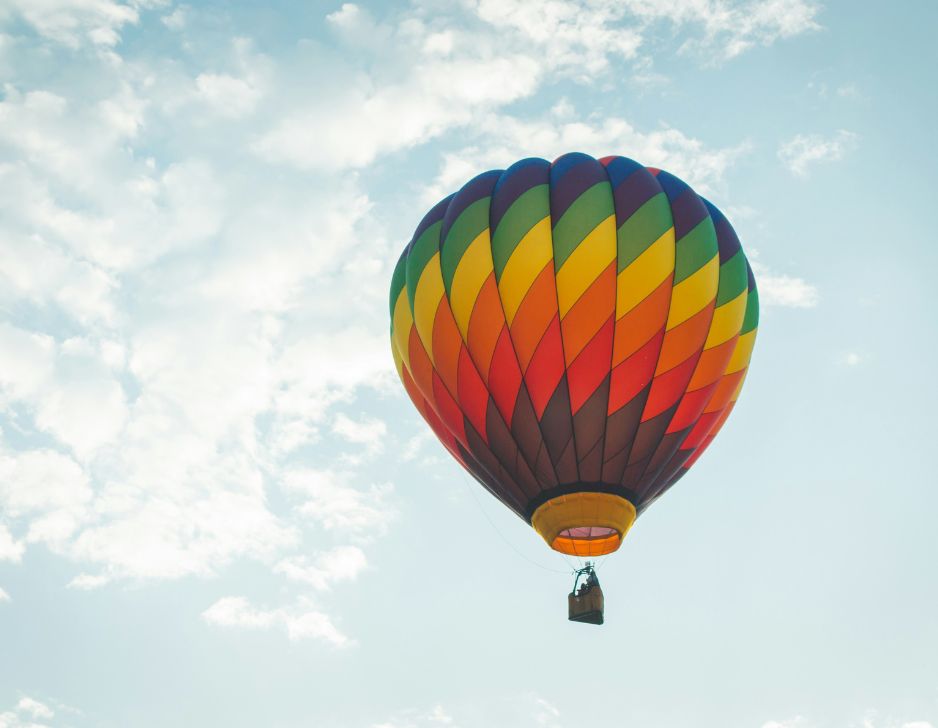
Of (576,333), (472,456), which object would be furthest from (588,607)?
(576,333)

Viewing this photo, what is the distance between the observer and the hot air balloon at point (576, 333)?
48.2 feet

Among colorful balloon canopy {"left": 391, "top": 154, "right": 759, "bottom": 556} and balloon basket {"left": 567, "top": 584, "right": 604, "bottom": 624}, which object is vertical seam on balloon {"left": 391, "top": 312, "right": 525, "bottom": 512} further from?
balloon basket {"left": 567, "top": 584, "right": 604, "bottom": 624}

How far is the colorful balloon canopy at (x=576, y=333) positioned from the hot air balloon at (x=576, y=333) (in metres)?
0.02

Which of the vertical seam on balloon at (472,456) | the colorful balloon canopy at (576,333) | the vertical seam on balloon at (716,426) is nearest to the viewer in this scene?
the colorful balloon canopy at (576,333)

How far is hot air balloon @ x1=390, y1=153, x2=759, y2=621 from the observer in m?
14.7

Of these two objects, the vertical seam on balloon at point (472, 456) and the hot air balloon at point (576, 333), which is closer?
the hot air balloon at point (576, 333)

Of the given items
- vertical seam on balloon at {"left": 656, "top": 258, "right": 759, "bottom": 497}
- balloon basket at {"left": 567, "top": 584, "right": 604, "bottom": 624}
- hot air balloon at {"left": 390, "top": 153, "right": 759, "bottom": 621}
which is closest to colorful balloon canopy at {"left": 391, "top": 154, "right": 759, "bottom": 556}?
hot air balloon at {"left": 390, "top": 153, "right": 759, "bottom": 621}

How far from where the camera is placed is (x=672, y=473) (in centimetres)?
1608

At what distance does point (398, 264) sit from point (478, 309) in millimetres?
2576

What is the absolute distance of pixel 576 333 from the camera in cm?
1469

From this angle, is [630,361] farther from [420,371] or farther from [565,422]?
[420,371]

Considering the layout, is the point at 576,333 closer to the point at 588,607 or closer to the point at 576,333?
the point at 576,333

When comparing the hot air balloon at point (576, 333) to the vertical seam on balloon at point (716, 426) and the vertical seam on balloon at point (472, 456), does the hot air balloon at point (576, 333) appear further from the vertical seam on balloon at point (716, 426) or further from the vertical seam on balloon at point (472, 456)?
the vertical seam on balloon at point (716, 426)

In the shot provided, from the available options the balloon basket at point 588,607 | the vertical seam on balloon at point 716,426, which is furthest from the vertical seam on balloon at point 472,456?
the vertical seam on balloon at point 716,426
